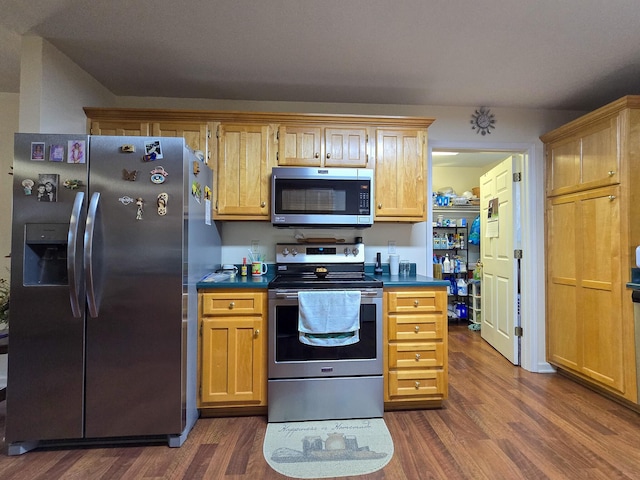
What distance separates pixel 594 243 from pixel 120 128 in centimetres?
379

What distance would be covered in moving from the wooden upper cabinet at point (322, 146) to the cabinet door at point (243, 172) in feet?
0.52

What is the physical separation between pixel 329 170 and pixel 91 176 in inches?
59.6

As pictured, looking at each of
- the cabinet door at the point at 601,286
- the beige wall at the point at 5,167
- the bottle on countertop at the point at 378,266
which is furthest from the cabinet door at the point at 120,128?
the cabinet door at the point at 601,286

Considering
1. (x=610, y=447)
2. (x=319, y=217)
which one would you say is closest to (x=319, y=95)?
(x=319, y=217)

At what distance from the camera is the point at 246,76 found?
2.33m

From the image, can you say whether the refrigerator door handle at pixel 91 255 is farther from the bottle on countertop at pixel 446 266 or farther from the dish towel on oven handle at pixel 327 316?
the bottle on countertop at pixel 446 266

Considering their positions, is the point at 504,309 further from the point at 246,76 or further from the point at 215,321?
the point at 246,76

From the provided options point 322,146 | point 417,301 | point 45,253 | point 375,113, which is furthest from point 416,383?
point 45,253

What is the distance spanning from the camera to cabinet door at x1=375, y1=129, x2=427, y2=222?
7.97 feet

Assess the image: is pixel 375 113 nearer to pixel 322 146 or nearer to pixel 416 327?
pixel 322 146

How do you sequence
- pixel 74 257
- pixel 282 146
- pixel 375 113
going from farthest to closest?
pixel 375 113 → pixel 282 146 → pixel 74 257

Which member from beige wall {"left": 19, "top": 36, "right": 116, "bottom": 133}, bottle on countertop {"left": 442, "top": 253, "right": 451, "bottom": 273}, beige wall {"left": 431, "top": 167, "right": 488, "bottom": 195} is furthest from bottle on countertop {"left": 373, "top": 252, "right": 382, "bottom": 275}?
beige wall {"left": 431, "top": 167, "right": 488, "bottom": 195}

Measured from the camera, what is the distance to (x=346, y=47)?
198 centimetres

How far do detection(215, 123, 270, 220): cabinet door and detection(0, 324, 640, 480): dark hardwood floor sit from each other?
1528 millimetres
